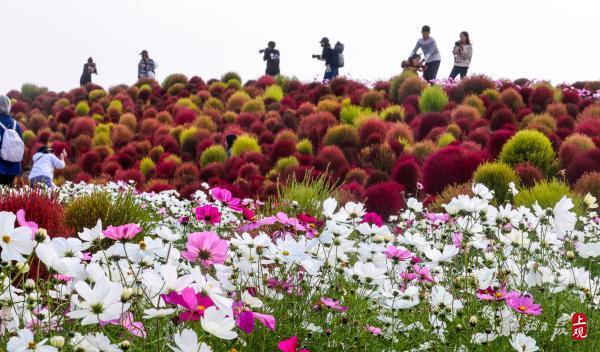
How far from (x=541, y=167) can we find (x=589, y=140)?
104 cm

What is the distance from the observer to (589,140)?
11.6 meters

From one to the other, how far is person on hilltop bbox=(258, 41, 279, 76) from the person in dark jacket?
7.26 feet

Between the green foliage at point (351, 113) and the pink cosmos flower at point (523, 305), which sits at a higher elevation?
the pink cosmos flower at point (523, 305)

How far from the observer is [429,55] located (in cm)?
2016

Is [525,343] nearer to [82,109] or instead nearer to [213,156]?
[213,156]

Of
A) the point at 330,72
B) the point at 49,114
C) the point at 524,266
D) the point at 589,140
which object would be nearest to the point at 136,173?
the point at 589,140

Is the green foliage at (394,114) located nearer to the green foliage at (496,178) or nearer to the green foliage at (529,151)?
the green foliage at (529,151)

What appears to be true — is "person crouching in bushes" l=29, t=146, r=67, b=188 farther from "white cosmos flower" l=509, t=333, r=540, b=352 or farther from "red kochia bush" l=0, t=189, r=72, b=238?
"white cosmos flower" l=509, t=333, r=540, b=352

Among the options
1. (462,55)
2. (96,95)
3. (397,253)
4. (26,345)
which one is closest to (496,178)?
(397,253)

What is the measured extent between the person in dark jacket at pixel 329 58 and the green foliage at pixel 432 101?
20.4 ft

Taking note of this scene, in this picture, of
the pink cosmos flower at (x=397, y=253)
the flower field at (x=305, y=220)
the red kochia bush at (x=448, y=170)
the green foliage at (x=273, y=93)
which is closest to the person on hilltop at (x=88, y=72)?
the flower field at (x=305, y=220)

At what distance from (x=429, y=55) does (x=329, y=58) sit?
409 centimetres

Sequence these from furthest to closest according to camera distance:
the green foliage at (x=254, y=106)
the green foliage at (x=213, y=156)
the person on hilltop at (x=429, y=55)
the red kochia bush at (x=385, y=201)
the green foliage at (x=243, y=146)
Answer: the green foliage at (x=254, y=106) < the person on hilltop at (x=429, y=55) < the green foliage at (x=213, y=156) < the green foliage at (x=243, y=146) < the red kochia bush at (x=385, y=201)

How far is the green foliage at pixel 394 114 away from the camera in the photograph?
1655cm
